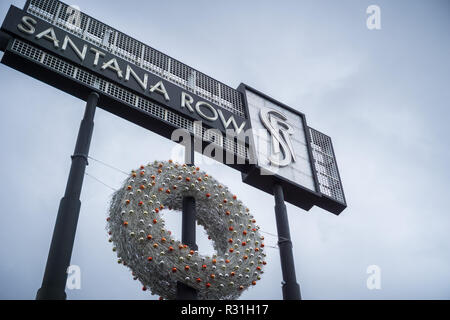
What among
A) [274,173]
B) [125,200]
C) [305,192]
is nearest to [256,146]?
[274,173]

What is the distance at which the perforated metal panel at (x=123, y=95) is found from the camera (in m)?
10.0

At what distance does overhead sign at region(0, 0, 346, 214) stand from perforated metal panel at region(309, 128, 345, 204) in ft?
0.13

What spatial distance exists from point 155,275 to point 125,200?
4.61 feet

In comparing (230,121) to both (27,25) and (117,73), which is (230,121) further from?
(27,25)

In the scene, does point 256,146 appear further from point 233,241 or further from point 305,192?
point 233,241

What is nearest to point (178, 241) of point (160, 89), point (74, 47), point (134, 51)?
point (160, 89)

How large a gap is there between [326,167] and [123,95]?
6.73 metres

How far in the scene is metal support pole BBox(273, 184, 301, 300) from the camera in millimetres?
10203

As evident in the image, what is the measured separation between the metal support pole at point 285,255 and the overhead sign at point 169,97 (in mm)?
1067

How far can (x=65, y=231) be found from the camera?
748 cm

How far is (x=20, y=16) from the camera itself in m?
10.4
